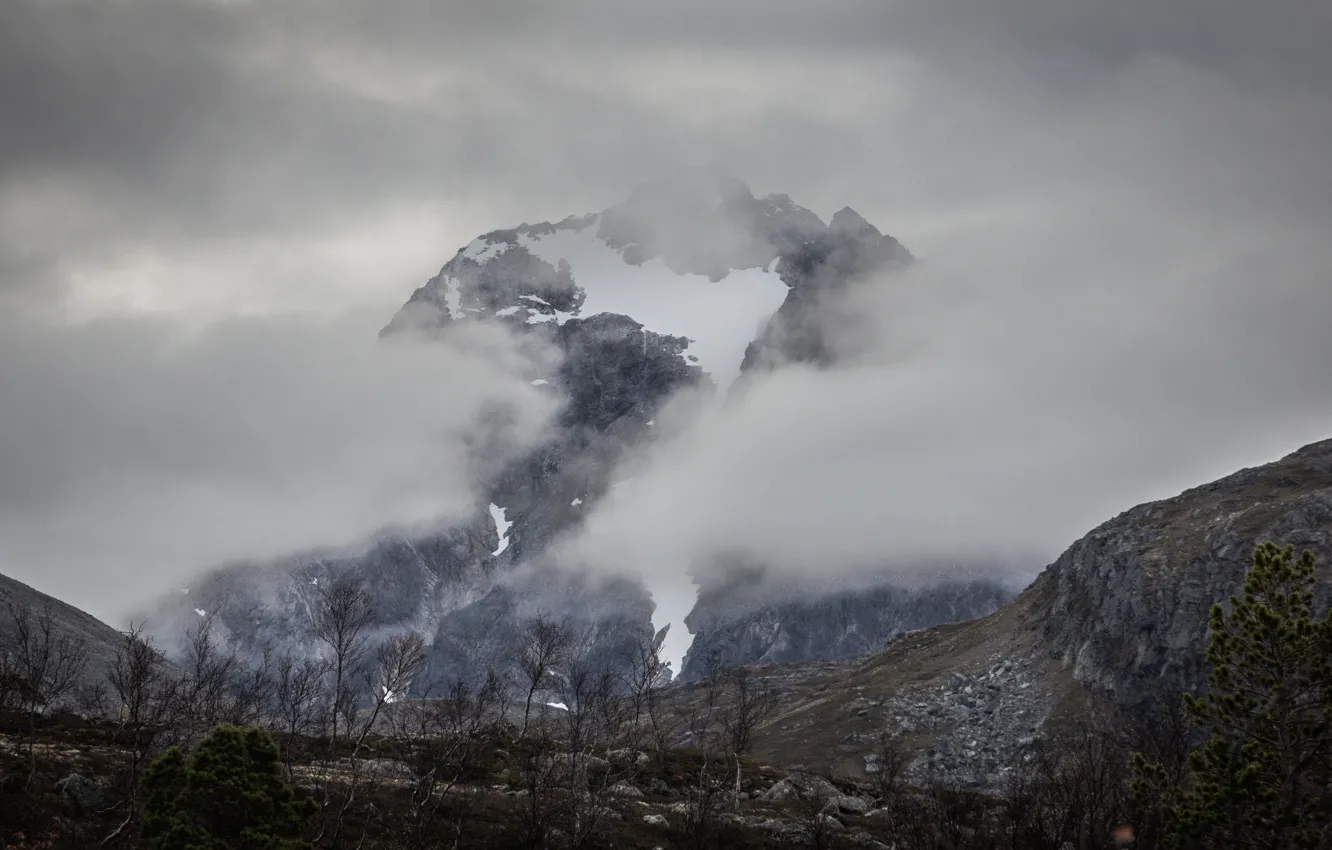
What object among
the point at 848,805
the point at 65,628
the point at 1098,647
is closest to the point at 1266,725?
the point at 848,805

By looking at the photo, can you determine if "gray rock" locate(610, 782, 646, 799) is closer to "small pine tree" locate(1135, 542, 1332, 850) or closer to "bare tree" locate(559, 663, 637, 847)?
"bare tree" locate(559, 663, 637, 847)

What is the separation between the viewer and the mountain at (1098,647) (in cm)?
14825

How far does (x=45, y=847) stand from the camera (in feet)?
131

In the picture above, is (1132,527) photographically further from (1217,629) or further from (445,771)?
(1217,629)

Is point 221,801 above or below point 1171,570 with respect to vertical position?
below

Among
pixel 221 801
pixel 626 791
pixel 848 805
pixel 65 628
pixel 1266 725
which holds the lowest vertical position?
pixel 848 805

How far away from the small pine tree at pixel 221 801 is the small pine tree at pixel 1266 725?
32.7 meters

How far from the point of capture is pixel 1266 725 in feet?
100

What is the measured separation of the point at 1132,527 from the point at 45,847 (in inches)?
7627

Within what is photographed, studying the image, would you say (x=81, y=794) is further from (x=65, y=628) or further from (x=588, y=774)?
(x=65, y=628)

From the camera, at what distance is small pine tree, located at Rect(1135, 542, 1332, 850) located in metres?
29.3

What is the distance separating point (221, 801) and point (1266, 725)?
3741 cm

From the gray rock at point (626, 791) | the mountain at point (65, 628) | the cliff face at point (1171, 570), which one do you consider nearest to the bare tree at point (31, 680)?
the mountain at point (65, 628)

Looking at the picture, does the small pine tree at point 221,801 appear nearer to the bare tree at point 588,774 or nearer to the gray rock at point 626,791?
the bare tree at point 588,774
